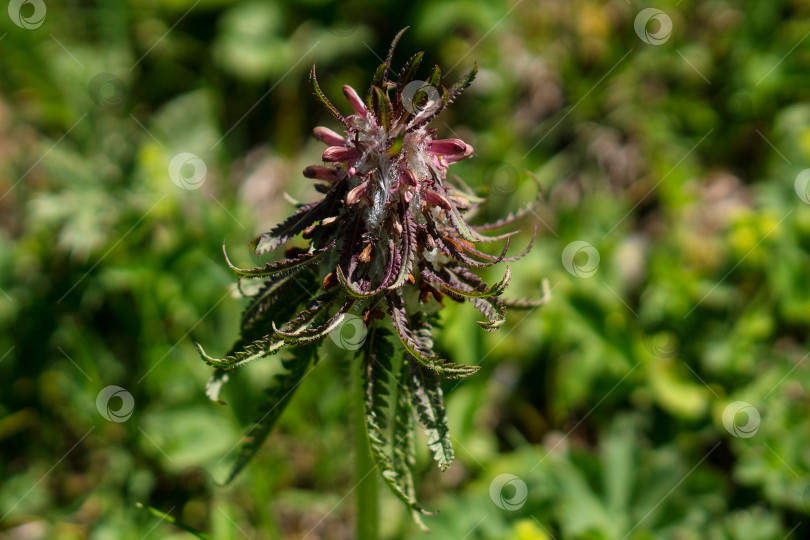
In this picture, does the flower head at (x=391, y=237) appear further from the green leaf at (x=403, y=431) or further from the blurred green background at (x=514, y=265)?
the blurred green background at (x=514, y=265)

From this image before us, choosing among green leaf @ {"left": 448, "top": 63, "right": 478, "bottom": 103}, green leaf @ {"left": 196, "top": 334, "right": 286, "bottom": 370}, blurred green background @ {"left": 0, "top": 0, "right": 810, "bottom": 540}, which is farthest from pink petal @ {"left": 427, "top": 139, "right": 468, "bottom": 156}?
green leaf @ {"left": 196, "top": 334, "right": 286, "bottom": 370}

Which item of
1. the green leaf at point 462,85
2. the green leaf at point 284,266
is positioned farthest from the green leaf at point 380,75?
the green leaf at point 284,266

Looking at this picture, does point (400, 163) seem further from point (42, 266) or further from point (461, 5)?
point (461, 5)

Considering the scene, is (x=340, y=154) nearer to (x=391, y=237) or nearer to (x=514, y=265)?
(x=391, y=237)

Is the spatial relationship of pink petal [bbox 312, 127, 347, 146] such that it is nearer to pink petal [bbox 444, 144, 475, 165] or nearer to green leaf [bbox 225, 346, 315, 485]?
pink petal [bbox 444, 144, 475, 165]

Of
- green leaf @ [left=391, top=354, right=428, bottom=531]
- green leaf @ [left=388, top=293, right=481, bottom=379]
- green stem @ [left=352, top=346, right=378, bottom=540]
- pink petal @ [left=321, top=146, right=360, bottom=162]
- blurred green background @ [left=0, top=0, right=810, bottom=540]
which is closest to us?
green leaf @ [left=388, top=293, right=481, bottom=379]

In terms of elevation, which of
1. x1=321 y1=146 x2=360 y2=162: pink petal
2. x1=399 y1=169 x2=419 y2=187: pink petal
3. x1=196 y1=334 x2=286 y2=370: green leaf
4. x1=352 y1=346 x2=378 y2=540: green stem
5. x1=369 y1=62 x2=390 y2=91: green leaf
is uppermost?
x1=369 y1=62 x2=390 y2=91: green leaf
